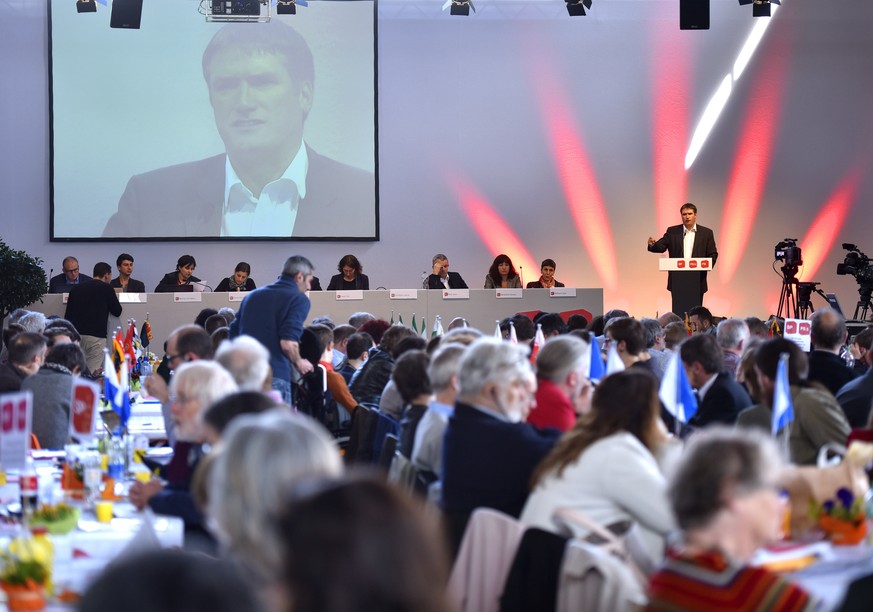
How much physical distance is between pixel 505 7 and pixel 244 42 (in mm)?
3358

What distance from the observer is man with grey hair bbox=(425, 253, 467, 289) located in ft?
43.4

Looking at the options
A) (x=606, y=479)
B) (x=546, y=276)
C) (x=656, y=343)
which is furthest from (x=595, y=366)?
(x=546, y=276)

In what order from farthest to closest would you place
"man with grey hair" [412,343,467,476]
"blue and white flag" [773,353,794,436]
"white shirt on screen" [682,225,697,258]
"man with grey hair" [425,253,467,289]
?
1. "white shirt on screen" [682,225,697,258]
2. "man with grey hair" [425,253,467,289]
3. "man with grey hair" [412,343,467,476]
4. "blue and white flag" [773,353,794,436]

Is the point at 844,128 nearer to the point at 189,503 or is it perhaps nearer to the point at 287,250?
the point at 287,250

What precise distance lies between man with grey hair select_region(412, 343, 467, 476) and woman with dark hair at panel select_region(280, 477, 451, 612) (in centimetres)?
282

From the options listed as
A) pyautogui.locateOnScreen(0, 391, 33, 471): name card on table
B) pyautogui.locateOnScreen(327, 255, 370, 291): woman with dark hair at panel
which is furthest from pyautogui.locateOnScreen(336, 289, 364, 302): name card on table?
pyautogui.locateOnScreen(0, 391, 33, 471): name card on table

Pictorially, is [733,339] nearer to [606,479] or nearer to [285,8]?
→ [606,479]

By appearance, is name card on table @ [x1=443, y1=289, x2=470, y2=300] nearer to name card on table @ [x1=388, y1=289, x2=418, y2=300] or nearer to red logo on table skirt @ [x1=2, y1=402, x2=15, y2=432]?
name card on table @ [x1=388, y1=289, x2=418, y2=300]

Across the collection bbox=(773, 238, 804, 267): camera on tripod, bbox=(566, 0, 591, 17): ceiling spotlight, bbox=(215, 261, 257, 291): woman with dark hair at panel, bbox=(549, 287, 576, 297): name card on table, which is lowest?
bbox=(549, 287, 576, 297): name card on table

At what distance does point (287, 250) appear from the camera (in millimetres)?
15102

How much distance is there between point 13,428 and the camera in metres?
3.51

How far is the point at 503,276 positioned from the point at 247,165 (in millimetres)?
3631

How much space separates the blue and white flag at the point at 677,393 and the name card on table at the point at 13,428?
2519 mm

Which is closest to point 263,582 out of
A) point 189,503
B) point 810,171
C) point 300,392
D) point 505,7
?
point 189,503
